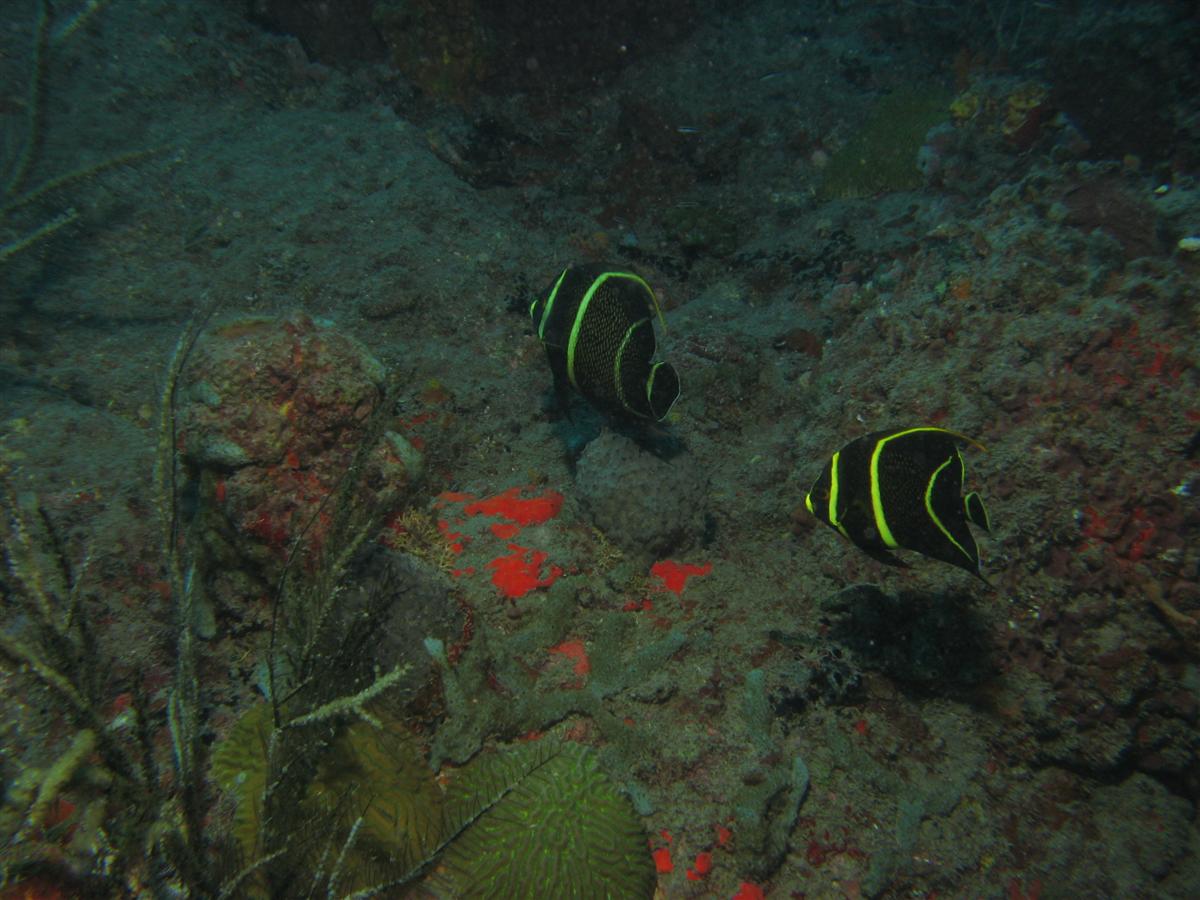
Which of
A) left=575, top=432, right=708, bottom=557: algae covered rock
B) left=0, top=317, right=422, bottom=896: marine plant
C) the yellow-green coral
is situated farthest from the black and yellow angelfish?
the yellow-green coral

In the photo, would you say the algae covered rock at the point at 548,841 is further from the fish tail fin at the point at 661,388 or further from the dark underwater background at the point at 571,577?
the fish tail fin at the point at 661,388

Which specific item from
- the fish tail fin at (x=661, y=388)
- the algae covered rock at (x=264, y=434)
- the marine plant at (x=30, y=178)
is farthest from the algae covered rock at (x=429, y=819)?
the marine plant at (x=30, y=178)

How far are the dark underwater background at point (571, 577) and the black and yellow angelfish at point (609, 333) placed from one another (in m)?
0.63

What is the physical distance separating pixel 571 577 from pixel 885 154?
7549 mm

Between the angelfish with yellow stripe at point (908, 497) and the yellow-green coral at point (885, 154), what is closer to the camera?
the angelfish with yellow stripe at point (908, 497)

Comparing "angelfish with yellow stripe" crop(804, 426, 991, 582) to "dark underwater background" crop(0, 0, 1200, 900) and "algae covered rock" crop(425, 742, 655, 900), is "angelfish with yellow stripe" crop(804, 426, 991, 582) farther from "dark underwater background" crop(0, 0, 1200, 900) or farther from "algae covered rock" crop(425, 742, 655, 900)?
"algae covered rock" crop(425, 742, 655, 900)

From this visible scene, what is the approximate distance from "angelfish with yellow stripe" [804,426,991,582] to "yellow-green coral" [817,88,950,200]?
662cm

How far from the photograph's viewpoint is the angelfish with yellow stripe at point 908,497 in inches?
87.5

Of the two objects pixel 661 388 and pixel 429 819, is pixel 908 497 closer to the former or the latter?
pixel 661 388

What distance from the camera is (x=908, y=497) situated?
2.22 meters

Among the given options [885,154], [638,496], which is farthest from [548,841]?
[885,154]

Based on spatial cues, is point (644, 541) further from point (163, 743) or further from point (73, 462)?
point (73, 462)

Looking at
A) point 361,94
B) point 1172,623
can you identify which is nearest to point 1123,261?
point 1172,623

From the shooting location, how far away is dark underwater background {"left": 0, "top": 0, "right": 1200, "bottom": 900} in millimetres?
2182
